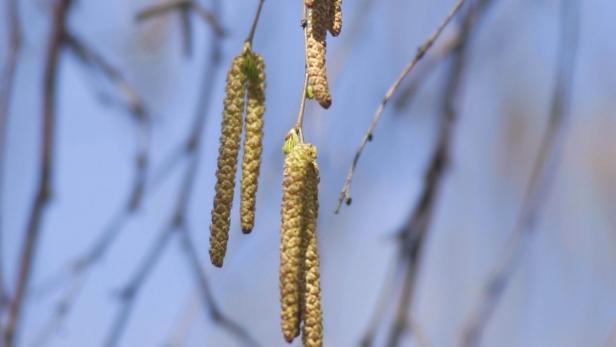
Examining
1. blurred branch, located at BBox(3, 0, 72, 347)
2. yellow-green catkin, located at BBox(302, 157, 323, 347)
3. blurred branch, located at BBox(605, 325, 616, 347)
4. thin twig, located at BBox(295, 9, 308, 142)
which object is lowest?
blurred branch, located at BBox(3, 0, 72, 347)

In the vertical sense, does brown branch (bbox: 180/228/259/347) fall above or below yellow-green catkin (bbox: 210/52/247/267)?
below

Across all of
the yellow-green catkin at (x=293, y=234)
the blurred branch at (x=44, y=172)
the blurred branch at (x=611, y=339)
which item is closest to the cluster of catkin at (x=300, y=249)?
the yellow-green catkin at (x=293, y=234)

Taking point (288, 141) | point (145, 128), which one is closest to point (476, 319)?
point (145, 128)

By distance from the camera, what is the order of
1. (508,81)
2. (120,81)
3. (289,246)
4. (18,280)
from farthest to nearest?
(508,81)
(120,81)
(18,280)
(289,246)

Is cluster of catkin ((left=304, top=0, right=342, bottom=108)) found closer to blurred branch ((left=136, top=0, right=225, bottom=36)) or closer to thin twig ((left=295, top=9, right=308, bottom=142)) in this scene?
thin twig ((left=295, top=9, right=308, bottom=142))

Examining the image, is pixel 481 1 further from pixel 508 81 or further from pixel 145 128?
pixel 145 128

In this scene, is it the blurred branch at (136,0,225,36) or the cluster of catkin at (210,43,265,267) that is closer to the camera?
the cluster of catkin at (210,43,265,267)

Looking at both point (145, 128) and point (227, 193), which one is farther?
point (145, 128)

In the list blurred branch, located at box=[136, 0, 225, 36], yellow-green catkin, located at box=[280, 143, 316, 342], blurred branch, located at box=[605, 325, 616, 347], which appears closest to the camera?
yellow-green catkin, located at box=[280, 143, 316, 342]

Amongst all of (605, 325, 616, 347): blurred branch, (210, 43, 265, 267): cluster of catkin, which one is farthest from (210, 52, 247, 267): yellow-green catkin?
(605, 325, 616, 347): blurred branch
